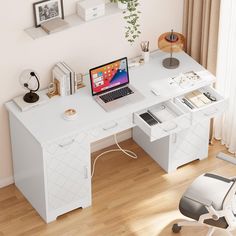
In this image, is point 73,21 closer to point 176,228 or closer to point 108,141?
point 108,141

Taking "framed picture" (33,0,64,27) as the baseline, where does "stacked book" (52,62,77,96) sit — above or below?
below

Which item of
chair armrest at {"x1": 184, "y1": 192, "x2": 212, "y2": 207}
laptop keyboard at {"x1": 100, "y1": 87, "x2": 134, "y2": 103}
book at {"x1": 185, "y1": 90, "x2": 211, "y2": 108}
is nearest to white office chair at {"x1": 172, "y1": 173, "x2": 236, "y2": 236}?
chair armrest at {"x1": 184, "y1": 192, "x2": 212, "y2": 207}

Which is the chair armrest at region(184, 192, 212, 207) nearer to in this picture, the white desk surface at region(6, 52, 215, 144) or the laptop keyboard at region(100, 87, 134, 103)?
the white desk surface at region(6, 52, 215, 144)

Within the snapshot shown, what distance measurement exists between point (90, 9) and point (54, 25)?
29cm

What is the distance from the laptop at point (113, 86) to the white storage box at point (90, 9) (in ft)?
1.20

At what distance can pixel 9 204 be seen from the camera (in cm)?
534

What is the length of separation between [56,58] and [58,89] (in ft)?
0.75

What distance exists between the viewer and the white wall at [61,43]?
16.0 feet

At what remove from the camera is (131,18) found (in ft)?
17.6

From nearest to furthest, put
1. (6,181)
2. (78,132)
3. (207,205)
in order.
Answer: (207,205), (78,132), (6,181)

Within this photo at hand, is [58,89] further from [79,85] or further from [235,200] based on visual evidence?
[235,200]

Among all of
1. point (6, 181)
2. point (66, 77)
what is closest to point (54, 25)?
point (66, 77)

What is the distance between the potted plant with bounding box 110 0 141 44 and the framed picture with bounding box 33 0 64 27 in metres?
0.44

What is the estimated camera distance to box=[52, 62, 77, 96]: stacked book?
5094mm
